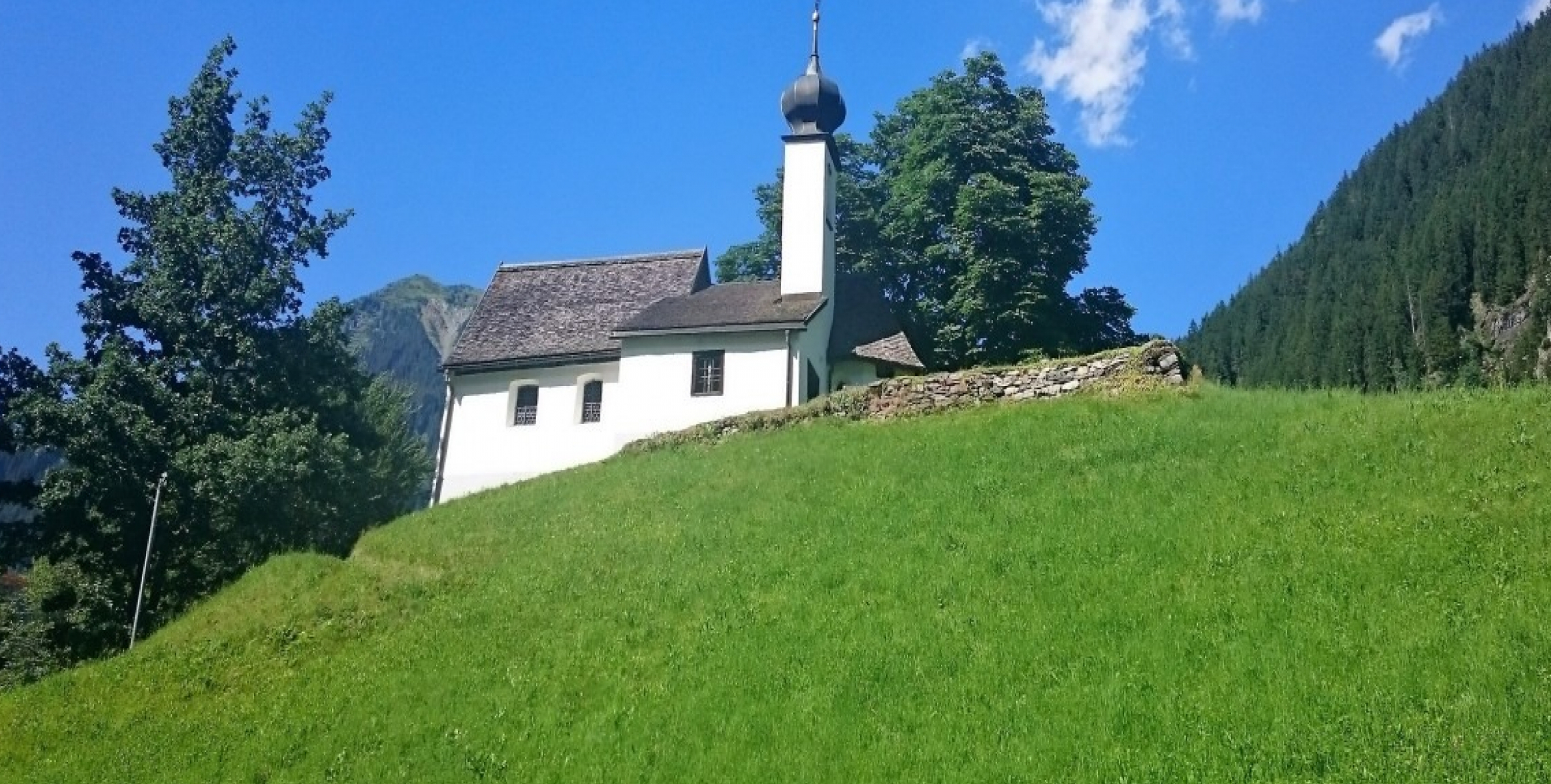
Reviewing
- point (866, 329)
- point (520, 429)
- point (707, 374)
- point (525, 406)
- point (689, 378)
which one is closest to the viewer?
point (689, 378)

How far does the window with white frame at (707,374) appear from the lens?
108 ft

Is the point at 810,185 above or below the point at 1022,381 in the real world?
above

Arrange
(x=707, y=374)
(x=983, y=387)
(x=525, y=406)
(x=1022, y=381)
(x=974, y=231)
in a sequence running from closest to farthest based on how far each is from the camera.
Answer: (x=1022, y=381)
(x=983, y=387)
(x=707, y=374)
(x=525, y=406)
(x=974, y=231)

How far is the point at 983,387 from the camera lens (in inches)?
1120

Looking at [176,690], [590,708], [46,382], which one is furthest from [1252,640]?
[46,382]

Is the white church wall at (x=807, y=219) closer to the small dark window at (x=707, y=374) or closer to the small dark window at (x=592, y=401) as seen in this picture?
the small dark window at (x=707, y=374)

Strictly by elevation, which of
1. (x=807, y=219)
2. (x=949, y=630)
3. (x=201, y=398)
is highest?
(x=807, y=219)

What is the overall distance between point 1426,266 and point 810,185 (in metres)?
89.3

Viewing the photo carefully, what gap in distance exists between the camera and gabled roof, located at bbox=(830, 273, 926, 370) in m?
33.6

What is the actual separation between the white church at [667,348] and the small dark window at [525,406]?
0.12 ft

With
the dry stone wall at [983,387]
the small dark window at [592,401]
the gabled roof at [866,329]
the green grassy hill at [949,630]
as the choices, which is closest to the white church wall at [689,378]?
the small dark window at [592,401]

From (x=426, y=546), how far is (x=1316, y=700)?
55.8ft

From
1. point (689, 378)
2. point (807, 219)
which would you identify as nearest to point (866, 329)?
point (807, 219)

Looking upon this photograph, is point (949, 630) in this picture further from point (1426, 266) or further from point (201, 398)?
point (1426, 266)
